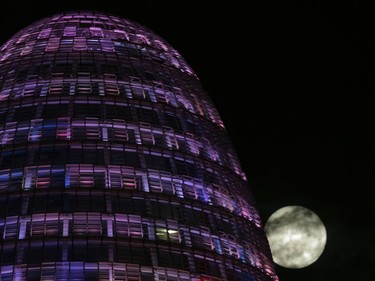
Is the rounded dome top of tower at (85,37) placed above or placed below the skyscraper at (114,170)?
above

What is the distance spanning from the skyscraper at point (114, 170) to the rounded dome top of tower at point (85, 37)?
342 mm

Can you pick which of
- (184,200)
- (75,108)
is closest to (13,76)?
(75,108)

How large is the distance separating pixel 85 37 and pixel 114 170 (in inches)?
1352

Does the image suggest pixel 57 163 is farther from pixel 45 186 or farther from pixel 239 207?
pixel 239 207

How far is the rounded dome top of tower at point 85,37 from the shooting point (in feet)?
478

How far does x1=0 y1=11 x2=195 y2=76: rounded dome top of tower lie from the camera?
14562 centimetres

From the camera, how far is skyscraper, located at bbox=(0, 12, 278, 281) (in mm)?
111188

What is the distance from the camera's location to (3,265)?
108 metres

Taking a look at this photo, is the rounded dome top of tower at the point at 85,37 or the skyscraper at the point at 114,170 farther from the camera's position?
the rounded dome top of tower at the point at 85,37

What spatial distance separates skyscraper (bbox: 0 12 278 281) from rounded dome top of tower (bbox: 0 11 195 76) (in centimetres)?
34

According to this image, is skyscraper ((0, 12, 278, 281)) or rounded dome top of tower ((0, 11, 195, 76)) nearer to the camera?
skyscraper ((0, 12, 278, 281))

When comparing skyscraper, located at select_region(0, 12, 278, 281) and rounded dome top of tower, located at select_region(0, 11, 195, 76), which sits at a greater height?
rounded dome top of tower, located at select_region(0, 11, 195, 76)

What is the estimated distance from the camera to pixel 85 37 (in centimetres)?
14788

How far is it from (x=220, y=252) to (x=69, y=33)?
4963 cm
